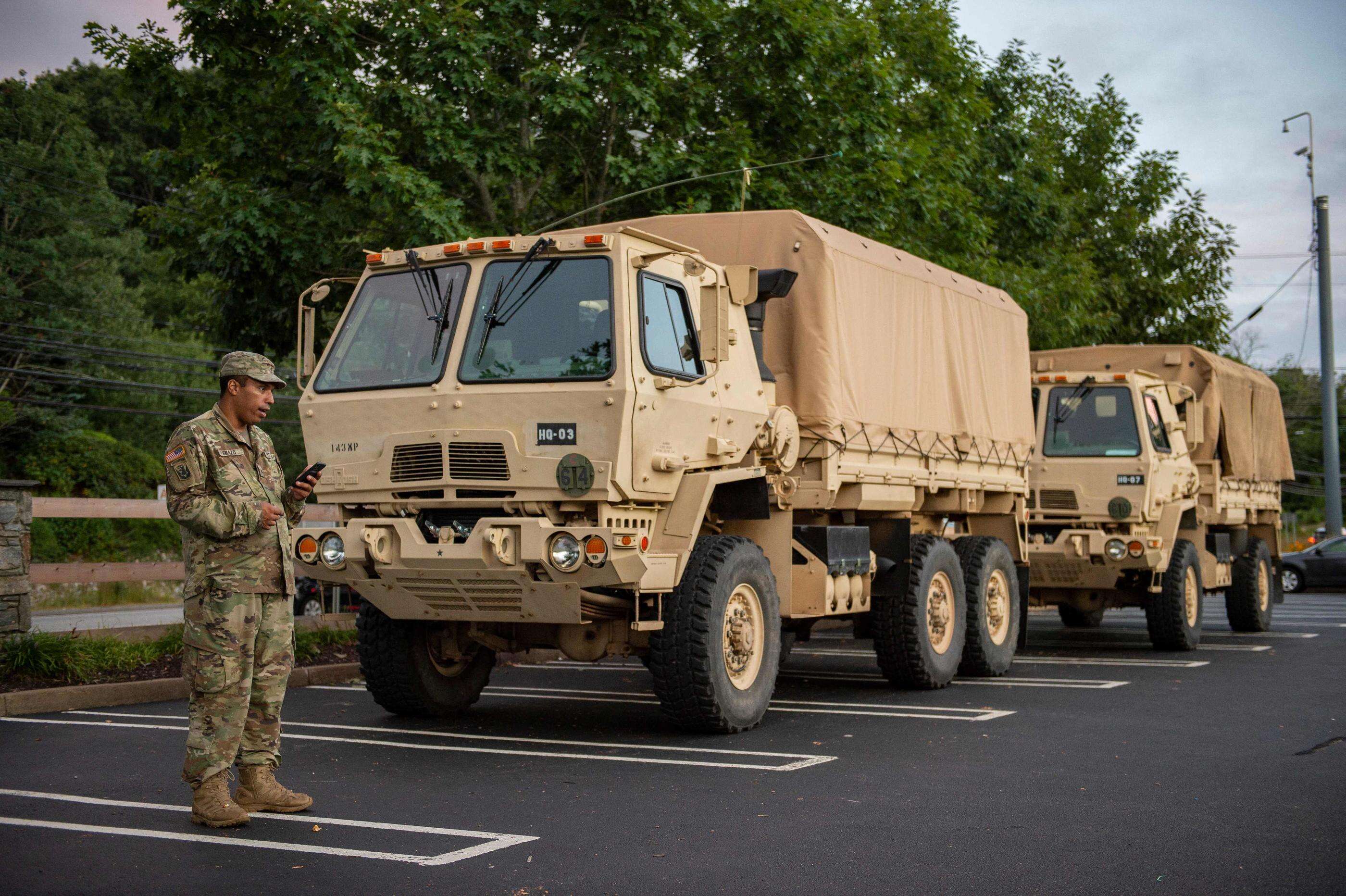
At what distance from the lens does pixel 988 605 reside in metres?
13.5

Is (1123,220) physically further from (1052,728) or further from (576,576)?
(576,576)

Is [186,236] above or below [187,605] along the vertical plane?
above

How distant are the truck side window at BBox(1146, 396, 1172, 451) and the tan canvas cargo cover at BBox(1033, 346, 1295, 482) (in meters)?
1.58

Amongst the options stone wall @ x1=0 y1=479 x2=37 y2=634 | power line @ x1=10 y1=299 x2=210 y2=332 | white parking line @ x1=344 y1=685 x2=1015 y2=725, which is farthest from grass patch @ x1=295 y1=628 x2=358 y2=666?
power line @ x1=10 y1=299 x2=210 y2=332

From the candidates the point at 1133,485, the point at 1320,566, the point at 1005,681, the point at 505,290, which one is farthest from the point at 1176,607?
the point at 1320,566

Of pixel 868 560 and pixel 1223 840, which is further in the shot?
pixel 868 560

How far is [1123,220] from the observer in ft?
94.1

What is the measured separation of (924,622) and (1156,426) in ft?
17.3

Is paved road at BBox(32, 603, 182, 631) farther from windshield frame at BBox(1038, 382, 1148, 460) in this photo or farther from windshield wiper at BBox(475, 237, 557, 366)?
windshield wiper at BBox(475, 237, 557, 366)

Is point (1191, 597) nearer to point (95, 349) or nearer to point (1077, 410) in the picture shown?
point (1077, 410)

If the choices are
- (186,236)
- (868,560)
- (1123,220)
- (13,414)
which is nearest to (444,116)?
(186,236)

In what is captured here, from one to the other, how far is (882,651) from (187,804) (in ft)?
20.7

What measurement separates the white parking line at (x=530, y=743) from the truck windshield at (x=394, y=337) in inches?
87.6

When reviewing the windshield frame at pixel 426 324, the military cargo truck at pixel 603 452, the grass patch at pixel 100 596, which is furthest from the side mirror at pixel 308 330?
the grass patch at pixel 100 596
